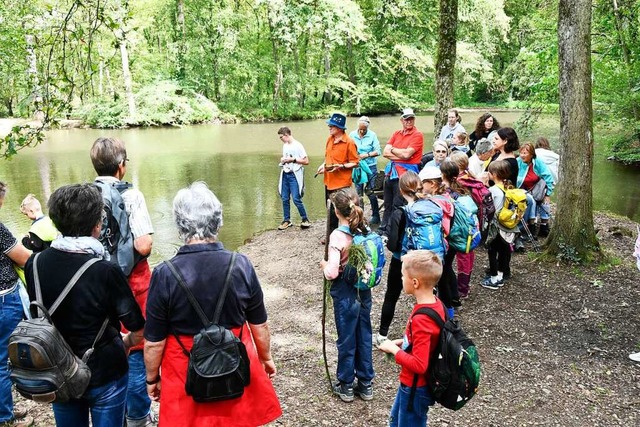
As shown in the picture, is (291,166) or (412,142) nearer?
(412,142)

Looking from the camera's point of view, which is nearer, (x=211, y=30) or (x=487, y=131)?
(x=487, y=131)

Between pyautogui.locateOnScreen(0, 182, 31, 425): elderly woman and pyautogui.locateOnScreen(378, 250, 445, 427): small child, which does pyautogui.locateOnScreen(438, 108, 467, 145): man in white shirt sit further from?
pyautogui.locateOnScreen(0, 182, 31, 425): elderly woman

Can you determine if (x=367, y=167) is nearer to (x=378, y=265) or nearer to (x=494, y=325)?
(x=494, y=325)

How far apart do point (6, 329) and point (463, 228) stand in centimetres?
386

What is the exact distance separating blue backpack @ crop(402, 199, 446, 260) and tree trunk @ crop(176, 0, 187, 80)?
33230 millimetres

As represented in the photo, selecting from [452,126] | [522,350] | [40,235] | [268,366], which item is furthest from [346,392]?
[452,126]

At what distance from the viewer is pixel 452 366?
9.00 ft

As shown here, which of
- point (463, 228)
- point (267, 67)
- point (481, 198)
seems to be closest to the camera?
point (463, 228)

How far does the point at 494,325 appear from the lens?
5309mm

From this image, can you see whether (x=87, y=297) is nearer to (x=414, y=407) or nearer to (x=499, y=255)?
(x=414, y=407)

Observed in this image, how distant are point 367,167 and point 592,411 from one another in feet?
18.4

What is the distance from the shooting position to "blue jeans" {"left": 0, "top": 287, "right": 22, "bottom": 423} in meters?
3.62

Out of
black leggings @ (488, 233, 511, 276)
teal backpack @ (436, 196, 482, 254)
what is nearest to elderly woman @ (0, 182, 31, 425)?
teal backpack @ (436, 196, 482, 254)

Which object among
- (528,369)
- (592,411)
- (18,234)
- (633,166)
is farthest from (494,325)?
(633,166)
